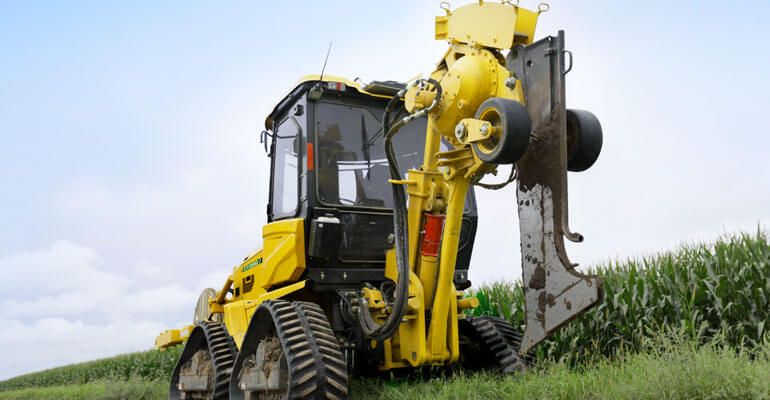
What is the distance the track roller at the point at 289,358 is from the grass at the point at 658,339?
2.50 feet

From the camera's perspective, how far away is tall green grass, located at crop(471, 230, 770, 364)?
6539mm

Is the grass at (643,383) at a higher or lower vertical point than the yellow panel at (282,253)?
lower

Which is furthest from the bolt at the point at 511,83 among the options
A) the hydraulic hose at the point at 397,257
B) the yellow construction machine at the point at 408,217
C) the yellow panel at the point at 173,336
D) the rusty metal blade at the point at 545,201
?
the yellow panel at the point at 173,336

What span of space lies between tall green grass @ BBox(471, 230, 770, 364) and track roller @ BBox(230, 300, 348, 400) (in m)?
3.20

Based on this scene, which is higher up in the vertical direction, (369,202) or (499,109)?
(499,109)

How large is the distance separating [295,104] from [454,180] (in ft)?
7.30

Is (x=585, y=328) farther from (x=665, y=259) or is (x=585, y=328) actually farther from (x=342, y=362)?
(x=342, y=362)

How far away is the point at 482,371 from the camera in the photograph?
18.0 ft

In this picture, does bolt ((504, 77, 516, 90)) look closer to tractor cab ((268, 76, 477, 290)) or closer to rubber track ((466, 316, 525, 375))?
tractor cab ((268, 76, 477, 290))

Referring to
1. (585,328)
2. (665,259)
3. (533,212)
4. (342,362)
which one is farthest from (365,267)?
(665,259)

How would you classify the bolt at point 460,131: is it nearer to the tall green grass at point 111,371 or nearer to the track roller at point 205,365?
the track roller at point 205,365

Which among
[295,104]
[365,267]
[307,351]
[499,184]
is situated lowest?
[307,351]

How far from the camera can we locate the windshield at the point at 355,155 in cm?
567

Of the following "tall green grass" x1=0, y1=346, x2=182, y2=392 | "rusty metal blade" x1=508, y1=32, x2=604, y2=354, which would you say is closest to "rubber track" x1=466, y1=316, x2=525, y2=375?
"rusty metal blade" x1=508, y1=32, x2=604, y2=354
